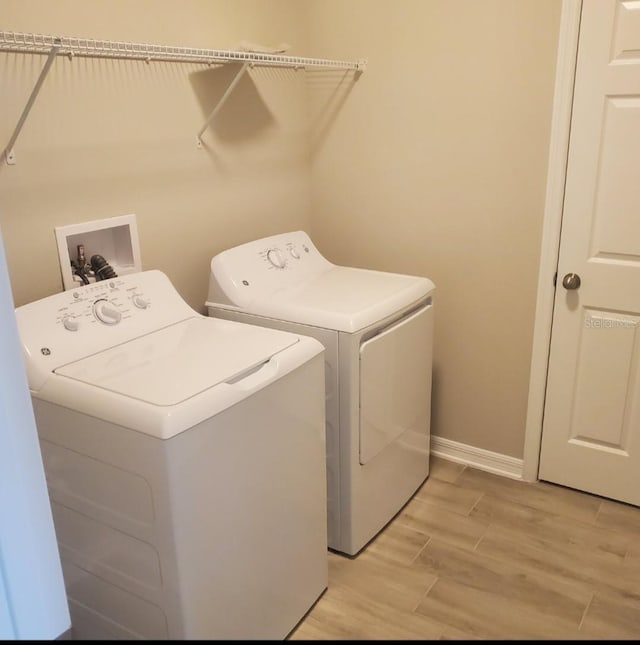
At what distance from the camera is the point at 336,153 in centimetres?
285

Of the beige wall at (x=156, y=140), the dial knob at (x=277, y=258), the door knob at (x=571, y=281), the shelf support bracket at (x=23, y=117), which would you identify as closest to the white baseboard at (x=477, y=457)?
the door knob at (x=571, y=281)

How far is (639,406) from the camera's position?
2381mm

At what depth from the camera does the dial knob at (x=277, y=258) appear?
7.98 ft

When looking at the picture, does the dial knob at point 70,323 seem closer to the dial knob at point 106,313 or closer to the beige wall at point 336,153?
the dial knob at point 106,313

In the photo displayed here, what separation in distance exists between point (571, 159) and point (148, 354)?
1.64 metres

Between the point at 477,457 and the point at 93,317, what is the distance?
1785 mm

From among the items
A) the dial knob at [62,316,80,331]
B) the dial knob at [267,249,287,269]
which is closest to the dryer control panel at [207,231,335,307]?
the dial knob at [267,249,287,269]

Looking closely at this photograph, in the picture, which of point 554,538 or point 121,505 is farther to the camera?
point 554,538

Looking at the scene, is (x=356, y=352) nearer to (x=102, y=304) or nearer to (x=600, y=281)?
(x=102, y=304)

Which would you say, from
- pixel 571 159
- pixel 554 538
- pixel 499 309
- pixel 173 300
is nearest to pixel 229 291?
pixel 173 300

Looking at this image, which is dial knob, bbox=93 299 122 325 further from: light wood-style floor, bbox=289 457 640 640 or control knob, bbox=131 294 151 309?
light wood-style floor, bbox=289 457 640 640

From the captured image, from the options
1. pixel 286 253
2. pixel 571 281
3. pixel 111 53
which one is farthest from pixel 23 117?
pixel 571 281

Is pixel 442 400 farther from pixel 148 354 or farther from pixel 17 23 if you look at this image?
pixel 17 23

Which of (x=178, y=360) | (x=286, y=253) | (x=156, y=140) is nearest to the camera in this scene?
(x=178, y=360)
